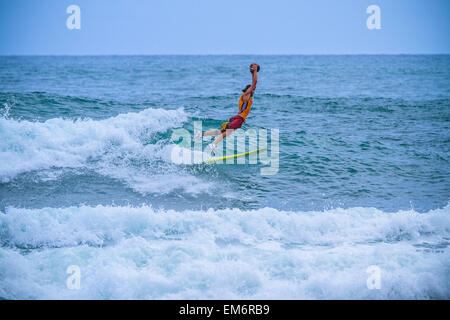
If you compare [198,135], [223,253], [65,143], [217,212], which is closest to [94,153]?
[65,143]

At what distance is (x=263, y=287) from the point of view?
5574mm

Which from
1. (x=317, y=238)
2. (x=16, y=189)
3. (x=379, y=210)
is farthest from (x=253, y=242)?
(x=16, y=189)

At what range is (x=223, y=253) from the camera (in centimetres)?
634

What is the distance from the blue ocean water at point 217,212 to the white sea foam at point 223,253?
0.07 ft

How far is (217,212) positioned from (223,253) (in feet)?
5.35

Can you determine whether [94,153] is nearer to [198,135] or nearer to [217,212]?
[198,135]

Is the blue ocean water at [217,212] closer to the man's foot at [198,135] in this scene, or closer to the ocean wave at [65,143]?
the ocean wave at [65,143]

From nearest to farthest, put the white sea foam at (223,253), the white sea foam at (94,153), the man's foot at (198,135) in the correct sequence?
the white sea foam at (223,253) → the man's foot at (198,135) → the white sea foam at (94,153)

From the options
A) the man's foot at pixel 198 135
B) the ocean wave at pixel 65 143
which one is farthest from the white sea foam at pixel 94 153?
the man's foot at pixel 198 135

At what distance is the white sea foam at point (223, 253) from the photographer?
5.50 metres

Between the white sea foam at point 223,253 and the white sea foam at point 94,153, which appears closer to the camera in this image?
the white sea foam at point 223,253
